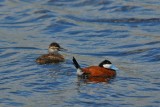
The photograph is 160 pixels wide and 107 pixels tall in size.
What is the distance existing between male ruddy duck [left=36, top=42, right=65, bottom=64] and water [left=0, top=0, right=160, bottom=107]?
177 mm

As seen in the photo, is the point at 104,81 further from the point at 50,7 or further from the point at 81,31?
the point at 50,7

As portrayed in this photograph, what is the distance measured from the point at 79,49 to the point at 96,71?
158 inches

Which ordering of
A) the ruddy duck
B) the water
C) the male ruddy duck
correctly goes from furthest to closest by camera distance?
the male ruddy duck, the ruddy duck, the water

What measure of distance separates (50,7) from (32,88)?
12543 mm

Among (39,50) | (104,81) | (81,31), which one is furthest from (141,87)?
(81,31)

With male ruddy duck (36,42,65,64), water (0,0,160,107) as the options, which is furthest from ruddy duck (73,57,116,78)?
male ruddy duck (36,42,65,64)

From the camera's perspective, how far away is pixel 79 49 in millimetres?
21234

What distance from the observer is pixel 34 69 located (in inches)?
714

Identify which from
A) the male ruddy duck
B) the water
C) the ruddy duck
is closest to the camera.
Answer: the water

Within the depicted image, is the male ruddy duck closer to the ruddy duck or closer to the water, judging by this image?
the water

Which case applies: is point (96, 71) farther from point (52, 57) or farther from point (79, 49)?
point (79, 49)

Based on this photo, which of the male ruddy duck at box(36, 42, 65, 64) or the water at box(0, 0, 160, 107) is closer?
the water at box(0, 0, 160, 107)

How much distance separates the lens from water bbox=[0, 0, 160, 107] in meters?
15.4

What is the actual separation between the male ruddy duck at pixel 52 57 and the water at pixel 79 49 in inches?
7.0
